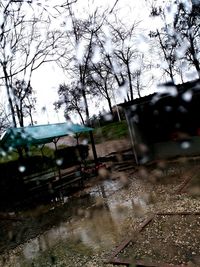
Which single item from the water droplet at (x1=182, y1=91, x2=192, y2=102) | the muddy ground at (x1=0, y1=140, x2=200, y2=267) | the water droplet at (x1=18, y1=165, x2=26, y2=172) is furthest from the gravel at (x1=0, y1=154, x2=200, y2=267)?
the water droplet at (x1=18, y1=165, x2=26, y2=172)

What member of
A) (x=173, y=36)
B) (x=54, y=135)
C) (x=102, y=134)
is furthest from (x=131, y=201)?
(x=102, y=134)

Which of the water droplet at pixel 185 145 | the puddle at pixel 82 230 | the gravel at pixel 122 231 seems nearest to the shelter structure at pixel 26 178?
the puddle at pixel 82 230

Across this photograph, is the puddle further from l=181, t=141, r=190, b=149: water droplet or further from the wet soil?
l=181, t=141, r=190, b=149: water droplet

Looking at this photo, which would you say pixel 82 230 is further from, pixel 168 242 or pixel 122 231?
pixel 168 242

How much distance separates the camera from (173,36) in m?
28.5

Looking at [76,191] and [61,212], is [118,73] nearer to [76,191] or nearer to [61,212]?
[76,191]

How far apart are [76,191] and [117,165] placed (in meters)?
5.38

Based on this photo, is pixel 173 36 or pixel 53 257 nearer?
pixel 53 257

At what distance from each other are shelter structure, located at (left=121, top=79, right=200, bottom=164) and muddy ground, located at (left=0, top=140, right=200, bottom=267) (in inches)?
99.8

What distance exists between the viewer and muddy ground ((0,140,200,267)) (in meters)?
5.91

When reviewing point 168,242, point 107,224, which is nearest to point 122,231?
point 107,224

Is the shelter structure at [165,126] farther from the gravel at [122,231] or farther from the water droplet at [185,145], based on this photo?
the gravel at [122,231]

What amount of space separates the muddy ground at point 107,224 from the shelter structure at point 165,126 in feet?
8.31

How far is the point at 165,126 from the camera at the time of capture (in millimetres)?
16734
